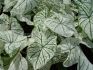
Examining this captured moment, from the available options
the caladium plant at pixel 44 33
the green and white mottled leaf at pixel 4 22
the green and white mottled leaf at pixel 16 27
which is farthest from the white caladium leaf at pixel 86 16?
the green and white mottled leaf at pixel 4 22

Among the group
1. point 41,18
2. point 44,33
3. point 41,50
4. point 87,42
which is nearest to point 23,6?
point 41,18

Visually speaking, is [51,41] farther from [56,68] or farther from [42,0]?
[42,0]

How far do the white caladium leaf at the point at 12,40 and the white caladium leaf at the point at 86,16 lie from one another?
400 millimetres

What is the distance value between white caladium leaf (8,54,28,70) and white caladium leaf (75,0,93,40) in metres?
0.45

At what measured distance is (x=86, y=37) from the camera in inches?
74.3

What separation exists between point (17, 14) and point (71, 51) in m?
0.50

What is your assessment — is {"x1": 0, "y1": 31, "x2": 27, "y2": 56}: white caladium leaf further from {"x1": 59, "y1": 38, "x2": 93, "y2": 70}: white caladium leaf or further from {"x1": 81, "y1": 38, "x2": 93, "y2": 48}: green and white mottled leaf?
{"x1": 81, "y1": 38, "x2": 93, "y2": 48}: green and white mottled leaf

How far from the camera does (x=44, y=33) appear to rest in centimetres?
184

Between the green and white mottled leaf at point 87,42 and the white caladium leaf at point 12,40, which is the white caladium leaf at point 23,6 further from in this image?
the green and white mottled leaf at point 87,42

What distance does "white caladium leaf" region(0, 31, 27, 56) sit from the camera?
68.6 inches

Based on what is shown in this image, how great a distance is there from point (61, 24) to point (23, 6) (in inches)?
12.7

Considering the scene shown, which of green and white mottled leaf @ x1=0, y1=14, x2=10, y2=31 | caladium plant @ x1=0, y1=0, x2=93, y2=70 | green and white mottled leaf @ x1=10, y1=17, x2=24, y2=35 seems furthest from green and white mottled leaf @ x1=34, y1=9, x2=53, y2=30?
green and white mottled leaf @ x1=0, y1=14, x2=10, y2=31

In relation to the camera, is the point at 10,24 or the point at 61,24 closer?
the point at 61,24

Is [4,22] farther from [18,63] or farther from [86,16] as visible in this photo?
[86,16]
